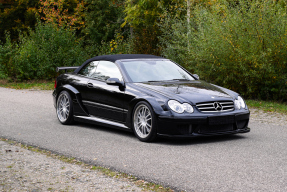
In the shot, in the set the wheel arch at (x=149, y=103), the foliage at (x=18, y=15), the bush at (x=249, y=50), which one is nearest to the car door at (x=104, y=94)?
the wheel arch at (x=149, y=103)

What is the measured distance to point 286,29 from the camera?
45.6 feet

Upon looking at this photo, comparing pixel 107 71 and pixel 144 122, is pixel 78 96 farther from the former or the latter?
pixel 144 122

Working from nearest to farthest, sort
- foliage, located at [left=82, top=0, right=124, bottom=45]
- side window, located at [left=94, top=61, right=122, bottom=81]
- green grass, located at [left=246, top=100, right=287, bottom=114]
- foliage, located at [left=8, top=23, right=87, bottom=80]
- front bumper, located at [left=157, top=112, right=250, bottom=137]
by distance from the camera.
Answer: front bumper, located at [left=157, top=112, right=250, bottom=137] < side window, located at [left=94, top=61, right=122, bottom=81] < green grass, located at [left=246, top=100, right=287, bottom=114] < foliage, located at [left=8, top=23, right=87, bottom=80] < foliage, located at [left=82, top=0, right=124, bottom=45]

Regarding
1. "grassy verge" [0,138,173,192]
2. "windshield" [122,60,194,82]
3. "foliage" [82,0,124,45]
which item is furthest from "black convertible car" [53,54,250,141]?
"foliage" [82,0,124,45]

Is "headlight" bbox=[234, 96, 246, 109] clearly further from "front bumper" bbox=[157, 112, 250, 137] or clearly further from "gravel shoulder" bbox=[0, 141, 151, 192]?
"gravel shoulder" bbox=[0, 141, 151, 192]

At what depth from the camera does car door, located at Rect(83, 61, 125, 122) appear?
8.44 m

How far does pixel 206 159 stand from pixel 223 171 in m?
0.72

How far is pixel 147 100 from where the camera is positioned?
7680 mm

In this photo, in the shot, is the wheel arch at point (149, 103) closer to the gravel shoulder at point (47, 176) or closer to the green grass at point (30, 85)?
the gravel shoulder at point (47, 176)

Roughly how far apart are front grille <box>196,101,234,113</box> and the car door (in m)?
1.53

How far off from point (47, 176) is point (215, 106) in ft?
10.5

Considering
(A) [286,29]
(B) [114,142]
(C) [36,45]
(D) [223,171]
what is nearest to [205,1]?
(C) [36,45]

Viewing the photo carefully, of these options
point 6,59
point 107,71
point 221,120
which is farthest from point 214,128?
point 6,59

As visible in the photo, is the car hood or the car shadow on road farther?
the car shadow on road
